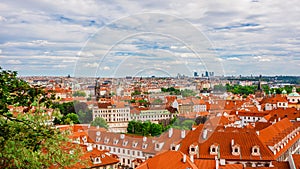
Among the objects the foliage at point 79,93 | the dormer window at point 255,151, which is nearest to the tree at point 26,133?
the foliage at point 79,93

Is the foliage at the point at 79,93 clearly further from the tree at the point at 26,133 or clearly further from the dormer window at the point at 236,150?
the dormer window at the point at 236,150

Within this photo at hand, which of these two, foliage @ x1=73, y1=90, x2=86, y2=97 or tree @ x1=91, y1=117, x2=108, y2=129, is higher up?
foliage @ x1=73, y1=90, x2=86, y2=97

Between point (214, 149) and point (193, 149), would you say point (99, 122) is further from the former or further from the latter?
point (214, 149)

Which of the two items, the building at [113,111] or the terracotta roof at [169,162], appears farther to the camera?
the terracotta roof at [169,162]

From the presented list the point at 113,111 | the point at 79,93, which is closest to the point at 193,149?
the point at 113,111

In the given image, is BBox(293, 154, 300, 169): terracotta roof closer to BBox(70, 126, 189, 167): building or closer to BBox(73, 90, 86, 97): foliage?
BBox(70, 126, 189, 167): building

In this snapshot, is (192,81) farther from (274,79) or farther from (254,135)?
(274,79)

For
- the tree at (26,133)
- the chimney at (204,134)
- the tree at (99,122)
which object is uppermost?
the tree at (26,133)

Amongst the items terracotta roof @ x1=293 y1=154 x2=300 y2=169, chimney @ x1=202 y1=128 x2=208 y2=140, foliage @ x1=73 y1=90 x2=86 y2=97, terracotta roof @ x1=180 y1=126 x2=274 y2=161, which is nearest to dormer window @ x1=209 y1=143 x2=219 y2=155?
terracotta roof @ x1=180 y1=126 x2=274 y2=161

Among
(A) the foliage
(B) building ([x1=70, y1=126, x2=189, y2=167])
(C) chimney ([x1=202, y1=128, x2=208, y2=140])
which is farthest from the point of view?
(C) chimney ([x1=202, y1=128, x2=208, y2=140])
